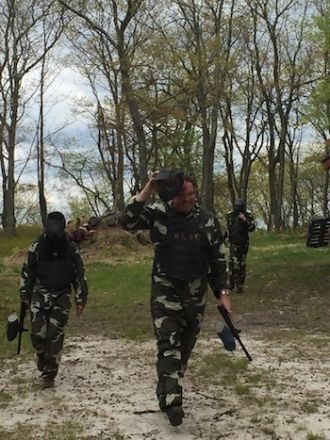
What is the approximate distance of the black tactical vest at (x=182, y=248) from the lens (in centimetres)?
523

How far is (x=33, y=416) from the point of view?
5.41 m

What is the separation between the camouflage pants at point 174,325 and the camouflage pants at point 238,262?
821 centimetres

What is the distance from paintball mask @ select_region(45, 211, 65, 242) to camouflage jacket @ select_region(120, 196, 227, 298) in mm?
1543

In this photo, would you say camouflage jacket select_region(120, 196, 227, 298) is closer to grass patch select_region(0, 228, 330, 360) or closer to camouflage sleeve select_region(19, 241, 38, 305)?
camouflage sleeve select_region(19, 241, 38, 305)

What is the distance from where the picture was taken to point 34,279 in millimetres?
6676

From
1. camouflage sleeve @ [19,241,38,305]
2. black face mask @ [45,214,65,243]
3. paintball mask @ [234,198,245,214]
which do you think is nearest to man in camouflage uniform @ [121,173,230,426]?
black face mask @ [45,214,65,243]

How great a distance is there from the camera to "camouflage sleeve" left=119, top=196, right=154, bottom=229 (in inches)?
203

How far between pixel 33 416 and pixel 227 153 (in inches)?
1519

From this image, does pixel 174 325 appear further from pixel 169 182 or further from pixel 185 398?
pixel 169 182

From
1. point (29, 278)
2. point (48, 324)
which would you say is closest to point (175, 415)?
point (48, 324)

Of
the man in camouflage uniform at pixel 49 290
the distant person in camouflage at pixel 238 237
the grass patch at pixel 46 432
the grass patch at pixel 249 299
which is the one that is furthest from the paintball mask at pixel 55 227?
the distant person in camouflage at pixel 238 237

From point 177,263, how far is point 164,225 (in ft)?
1.14

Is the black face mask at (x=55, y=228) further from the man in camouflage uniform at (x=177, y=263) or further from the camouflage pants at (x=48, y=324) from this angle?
the man in camouflage uniform at (x=177, y=263)

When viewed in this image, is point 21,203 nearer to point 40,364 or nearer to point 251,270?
point 251,270
